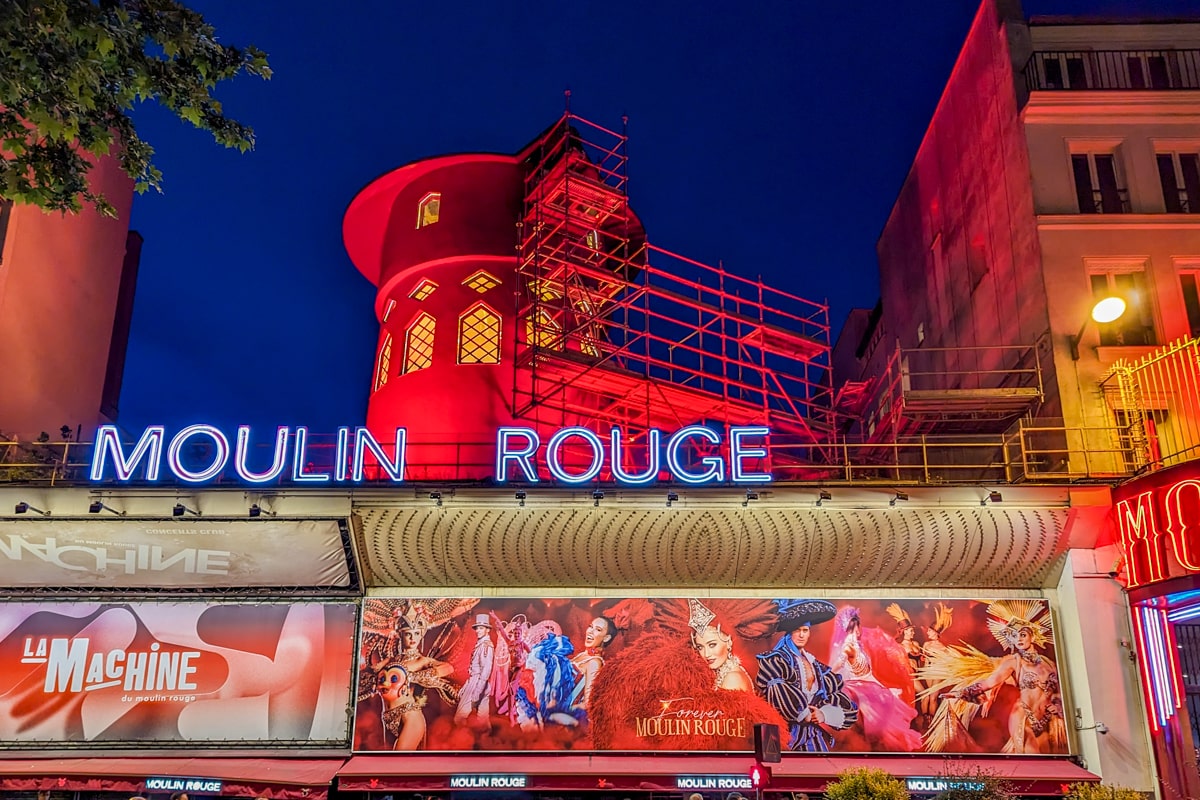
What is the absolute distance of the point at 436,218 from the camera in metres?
22.1

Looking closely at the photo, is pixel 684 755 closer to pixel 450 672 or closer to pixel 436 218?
pixel 450 672

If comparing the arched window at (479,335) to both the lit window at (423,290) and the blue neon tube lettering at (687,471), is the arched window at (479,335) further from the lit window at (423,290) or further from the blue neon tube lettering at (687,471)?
the blue neon tube lettering at (687,471)

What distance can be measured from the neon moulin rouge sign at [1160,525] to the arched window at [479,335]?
1178 cm

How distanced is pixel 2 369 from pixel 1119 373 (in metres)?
19.5

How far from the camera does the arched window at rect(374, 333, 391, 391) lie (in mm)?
21780

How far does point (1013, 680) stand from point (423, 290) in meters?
13.8

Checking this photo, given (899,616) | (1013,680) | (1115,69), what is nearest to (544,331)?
(899,616)

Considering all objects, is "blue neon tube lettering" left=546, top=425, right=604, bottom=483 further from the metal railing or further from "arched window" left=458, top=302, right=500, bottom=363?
the metal railing

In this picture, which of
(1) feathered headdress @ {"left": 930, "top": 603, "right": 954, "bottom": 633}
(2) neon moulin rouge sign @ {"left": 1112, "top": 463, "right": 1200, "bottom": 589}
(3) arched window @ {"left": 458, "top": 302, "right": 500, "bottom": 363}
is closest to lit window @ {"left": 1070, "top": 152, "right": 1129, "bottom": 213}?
(2) neon moulin rouge sign @ {"left": 1112, "top": 463, "right": 1200, "bottom": 589}

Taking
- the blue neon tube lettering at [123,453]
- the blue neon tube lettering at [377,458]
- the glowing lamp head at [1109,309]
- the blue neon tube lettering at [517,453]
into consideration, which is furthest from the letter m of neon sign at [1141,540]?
the blue neon tube lettering at [123,453]

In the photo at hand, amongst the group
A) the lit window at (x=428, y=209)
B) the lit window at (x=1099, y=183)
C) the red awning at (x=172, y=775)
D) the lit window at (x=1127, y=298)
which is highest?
the lit window at (x=428, y=209)

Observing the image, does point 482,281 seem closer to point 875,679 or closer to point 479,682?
point 479,682

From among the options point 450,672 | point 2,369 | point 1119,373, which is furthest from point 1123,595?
point 2,369

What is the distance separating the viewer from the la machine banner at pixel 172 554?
16125 mm
